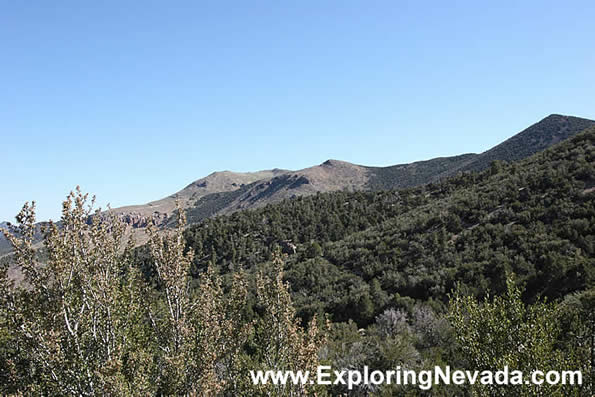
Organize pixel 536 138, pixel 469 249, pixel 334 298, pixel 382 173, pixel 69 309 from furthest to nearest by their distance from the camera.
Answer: pixel 382 173, pixel 536 138, pixel 334 298, pixel 469 249, pixel 69 309

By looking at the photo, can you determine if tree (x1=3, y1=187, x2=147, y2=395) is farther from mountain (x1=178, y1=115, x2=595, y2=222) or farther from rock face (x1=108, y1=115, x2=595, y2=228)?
mountain (x1=178, y1=115, x2=595, y2=222)

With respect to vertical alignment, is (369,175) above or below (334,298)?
above

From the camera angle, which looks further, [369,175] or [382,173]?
[369,175]

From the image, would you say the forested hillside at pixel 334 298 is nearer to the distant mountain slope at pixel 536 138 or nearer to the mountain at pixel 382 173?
the distant mountain slope at pixel 536 138

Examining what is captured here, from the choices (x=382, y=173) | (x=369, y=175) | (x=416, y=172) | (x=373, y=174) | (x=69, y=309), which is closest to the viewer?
(x=69, y=309)

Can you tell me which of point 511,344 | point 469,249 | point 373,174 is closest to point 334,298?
point 469,249

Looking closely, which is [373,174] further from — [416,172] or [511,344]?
[511,344]

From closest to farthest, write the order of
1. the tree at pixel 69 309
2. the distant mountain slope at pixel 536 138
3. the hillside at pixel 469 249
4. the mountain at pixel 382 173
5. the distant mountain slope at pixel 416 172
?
the tree at pixel 69 309 < the hillside at pixel 469 249 < the distant mountain slope at pixel 536 138 < the mountain at pixel 382 173 < the distant mountain slope at pixel 416 172

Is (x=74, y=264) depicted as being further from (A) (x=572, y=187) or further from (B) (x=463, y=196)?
(B) (x=463, y=196)

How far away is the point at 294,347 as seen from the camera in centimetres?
798

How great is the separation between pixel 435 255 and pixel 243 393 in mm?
26065

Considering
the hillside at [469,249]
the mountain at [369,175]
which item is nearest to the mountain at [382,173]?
the mountain at [369,175]

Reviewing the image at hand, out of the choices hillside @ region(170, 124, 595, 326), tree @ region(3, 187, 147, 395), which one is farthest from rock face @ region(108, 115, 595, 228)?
tree @ region(3, 187, 147, 395)

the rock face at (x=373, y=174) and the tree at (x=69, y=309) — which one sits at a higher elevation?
the rock face at (x=373, y=174)
